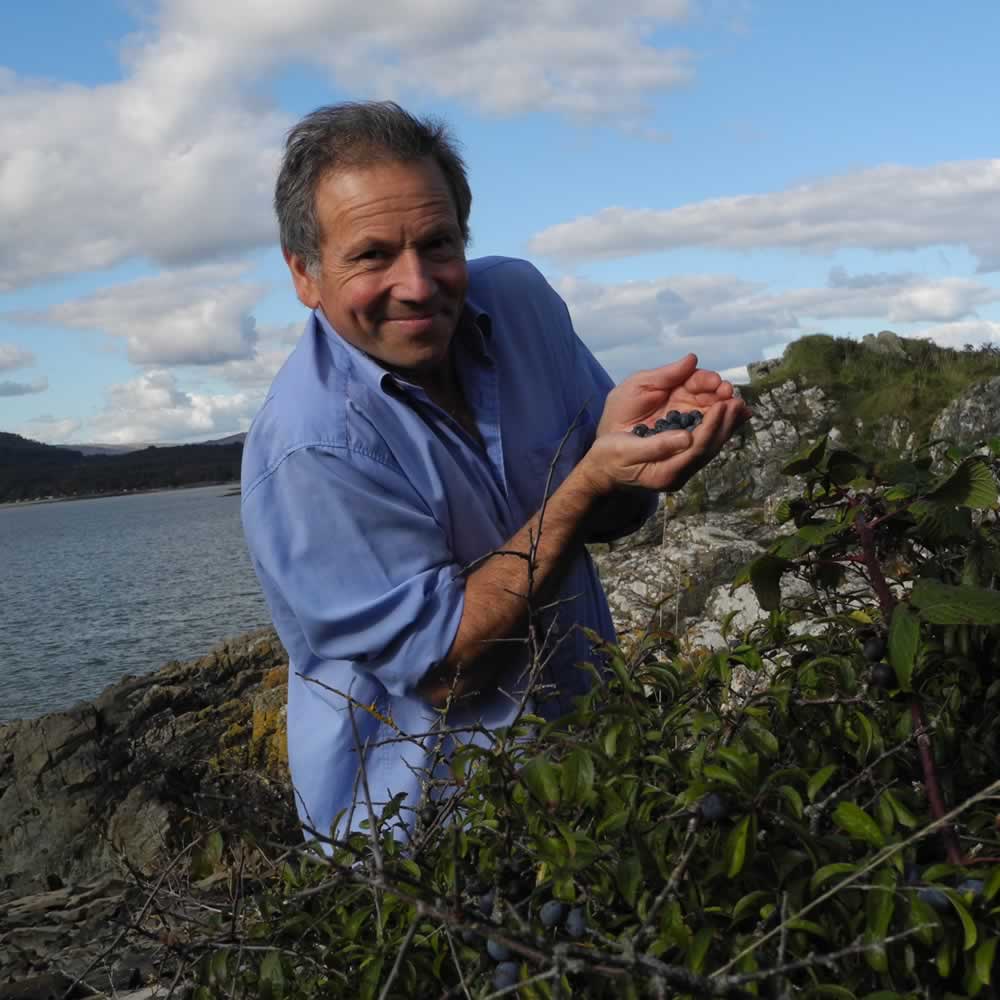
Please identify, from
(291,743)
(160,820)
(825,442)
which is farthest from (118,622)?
(825,442)

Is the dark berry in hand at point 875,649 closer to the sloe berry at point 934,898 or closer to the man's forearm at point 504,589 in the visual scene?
the sloe berry at point 934,898

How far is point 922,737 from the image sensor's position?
137 cm

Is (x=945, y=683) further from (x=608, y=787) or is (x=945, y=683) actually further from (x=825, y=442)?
(x=608, y=787)

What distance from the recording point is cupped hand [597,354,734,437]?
270 cm

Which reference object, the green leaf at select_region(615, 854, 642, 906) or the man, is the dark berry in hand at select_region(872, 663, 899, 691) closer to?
the green leaf at select_region(615, 854, 642, 906)

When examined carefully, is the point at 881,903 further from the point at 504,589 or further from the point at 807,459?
the point at 504,589

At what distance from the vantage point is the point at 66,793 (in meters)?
8.12

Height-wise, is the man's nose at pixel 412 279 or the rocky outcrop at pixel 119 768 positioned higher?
the man's nose at pixel 412 279

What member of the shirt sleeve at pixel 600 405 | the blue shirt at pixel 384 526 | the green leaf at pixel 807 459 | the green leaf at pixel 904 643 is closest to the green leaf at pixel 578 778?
the green leaf at pixel 904 643

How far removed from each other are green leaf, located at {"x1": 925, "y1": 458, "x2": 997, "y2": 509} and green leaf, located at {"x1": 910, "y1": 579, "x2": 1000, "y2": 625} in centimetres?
17

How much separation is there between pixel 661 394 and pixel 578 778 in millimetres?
1669

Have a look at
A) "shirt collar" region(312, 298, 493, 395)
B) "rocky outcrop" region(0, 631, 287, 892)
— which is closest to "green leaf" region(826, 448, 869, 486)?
"shirt collar" region(312, 298, 493, 395)

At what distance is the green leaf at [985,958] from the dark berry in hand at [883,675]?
1.31 feet

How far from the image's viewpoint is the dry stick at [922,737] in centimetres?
125
